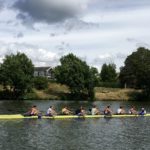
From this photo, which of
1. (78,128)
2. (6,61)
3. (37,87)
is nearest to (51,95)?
(37,87)

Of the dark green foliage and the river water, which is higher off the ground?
the dark green foliage

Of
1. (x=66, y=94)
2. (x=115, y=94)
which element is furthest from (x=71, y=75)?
(x=115, y=94)

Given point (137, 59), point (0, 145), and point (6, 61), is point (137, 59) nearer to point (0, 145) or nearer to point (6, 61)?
point (6, 61)

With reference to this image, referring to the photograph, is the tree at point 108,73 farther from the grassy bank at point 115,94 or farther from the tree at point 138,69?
the grassy bank at point 115,94

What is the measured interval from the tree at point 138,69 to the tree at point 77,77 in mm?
17107

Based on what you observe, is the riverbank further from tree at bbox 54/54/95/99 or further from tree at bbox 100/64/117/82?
tree at bbox 100/64/117/82

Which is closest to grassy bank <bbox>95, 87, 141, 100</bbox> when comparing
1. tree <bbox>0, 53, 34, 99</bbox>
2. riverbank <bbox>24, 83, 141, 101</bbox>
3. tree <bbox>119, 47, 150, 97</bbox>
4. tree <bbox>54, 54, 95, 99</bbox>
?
riverbank <bbox>24, 83, 141, 101</bbox>

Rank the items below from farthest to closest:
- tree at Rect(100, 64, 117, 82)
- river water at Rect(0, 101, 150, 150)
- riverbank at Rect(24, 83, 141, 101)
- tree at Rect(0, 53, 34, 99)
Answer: tree at Rect(100, 64, 117, 82)
riverbank at Rect(24, 83, 141, 101)
tree at Rect(0, 53, 34, 99)
river water at Rect(0, 101, 150, 150)

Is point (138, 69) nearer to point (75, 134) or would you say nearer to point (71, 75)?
point (71, 75)

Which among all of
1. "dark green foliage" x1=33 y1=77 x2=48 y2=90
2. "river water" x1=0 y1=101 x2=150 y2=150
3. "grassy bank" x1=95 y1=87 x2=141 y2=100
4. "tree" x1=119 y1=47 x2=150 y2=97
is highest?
"tree" x1=119 y1=47 x2=150 y2=97

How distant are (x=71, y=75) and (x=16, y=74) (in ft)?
57.0

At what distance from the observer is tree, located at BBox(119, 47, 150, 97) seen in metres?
134

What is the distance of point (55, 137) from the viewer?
146 ft

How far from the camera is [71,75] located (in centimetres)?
12788
